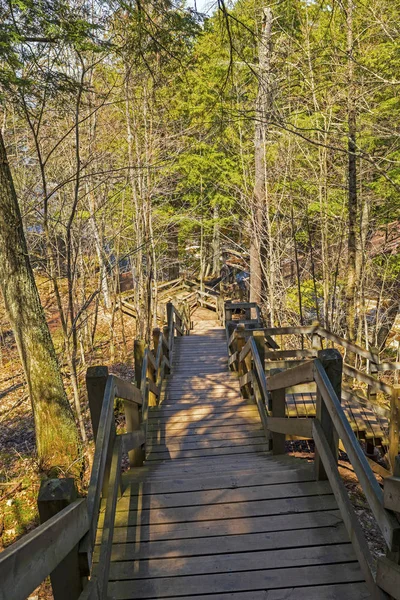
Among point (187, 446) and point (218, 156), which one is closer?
point (187, 446)

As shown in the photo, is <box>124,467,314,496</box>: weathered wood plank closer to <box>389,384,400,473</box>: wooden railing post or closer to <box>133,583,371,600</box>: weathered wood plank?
<box>133,583,371,600</box>: weathered wood plank

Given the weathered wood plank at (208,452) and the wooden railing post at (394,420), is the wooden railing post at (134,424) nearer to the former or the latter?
the weathered wood plank at (208,452)

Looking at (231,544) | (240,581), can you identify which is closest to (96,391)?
(231,544)

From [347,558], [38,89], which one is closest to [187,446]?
[347,558]

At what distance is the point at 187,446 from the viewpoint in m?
4.89

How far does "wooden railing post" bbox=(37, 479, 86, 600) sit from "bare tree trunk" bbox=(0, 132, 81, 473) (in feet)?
16.6

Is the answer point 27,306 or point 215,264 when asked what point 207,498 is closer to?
point 27,306

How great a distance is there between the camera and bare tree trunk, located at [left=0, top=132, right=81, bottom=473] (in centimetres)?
654

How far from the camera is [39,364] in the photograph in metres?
6.84

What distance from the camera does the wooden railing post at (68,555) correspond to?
6.23ft

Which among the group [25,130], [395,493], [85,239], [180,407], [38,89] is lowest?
[180,407]

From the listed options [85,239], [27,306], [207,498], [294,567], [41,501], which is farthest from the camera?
[85,239]

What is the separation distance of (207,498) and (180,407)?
2.93 m

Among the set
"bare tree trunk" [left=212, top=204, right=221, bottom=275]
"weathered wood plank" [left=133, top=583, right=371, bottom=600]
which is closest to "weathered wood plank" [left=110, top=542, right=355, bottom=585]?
"weathered wood plank" [left=133, top=583, right=371, bottom=600]
